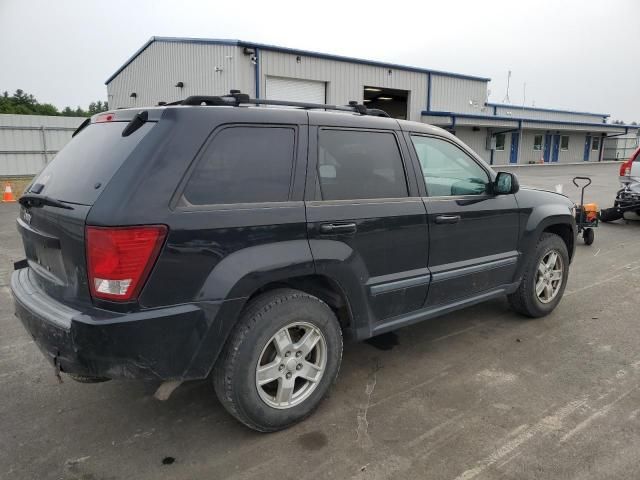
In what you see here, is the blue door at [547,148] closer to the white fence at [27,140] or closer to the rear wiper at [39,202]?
the white fence at [27,140]

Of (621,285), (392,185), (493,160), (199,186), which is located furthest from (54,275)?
(493,160)

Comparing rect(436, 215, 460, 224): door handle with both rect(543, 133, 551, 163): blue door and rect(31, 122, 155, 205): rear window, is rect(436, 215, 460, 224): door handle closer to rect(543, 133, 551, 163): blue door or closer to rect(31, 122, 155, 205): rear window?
rect(31, 122, 155, 205): rear window

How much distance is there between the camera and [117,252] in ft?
7.50

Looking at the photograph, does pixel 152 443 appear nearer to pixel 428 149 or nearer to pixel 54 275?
pixel 54 275

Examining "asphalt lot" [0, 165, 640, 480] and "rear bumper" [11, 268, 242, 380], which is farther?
"asphalt lot" [0, 165, 640, 480]

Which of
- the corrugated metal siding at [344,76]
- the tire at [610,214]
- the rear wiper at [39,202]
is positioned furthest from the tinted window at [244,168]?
the corrugated metal siding at [344,76]

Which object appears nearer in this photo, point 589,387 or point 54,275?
point 54,275

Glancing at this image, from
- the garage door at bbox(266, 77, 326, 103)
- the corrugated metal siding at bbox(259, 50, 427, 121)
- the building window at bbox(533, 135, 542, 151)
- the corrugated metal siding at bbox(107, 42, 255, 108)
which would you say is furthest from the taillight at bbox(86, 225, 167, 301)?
the building window at bbox(533, 135, 542, 151)

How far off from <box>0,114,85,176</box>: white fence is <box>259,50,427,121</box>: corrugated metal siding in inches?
355

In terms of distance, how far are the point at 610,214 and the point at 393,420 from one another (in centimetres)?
904

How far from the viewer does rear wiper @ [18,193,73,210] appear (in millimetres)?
2584

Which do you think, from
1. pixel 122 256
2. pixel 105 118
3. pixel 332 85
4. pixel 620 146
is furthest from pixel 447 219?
pixel 620 146

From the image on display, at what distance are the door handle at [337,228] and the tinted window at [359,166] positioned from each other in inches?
7.1

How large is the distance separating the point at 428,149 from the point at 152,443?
275cm
